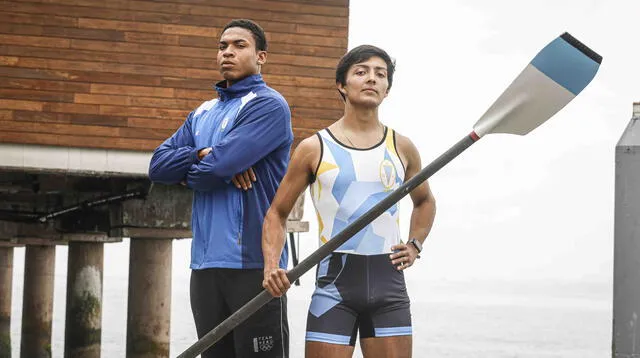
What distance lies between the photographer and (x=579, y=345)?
220 feet

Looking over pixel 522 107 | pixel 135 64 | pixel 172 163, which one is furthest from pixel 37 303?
pixel 522 107

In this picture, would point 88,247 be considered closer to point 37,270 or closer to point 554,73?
point 37,270

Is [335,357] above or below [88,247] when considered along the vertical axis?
below

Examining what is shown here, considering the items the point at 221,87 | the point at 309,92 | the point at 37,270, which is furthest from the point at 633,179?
the point at 37,270

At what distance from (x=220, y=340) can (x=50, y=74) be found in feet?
37.2

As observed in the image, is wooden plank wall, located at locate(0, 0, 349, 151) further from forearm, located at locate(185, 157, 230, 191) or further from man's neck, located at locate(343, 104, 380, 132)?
man's neck, located at locate(343, 104, 380, 132)

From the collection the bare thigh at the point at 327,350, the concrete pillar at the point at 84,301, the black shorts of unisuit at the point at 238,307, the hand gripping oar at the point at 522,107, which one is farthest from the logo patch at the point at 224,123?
the concrete pillar at the point at 84,301

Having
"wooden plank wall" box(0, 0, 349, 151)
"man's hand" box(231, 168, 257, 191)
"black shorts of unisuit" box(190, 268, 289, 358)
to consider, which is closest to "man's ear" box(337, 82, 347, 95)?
"man's hand" box(231, 168, 257, 191)

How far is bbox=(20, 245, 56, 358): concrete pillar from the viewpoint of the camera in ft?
125

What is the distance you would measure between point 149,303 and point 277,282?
1837 centimetres

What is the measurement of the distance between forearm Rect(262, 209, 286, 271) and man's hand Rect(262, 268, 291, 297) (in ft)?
0.32

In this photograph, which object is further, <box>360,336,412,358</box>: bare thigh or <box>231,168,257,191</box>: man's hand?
<box>231,168,257,191</box>: man's hand

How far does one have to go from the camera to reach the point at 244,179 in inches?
213

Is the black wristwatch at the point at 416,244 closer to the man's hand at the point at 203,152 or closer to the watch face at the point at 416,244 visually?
the watch face at the point at 416,244
